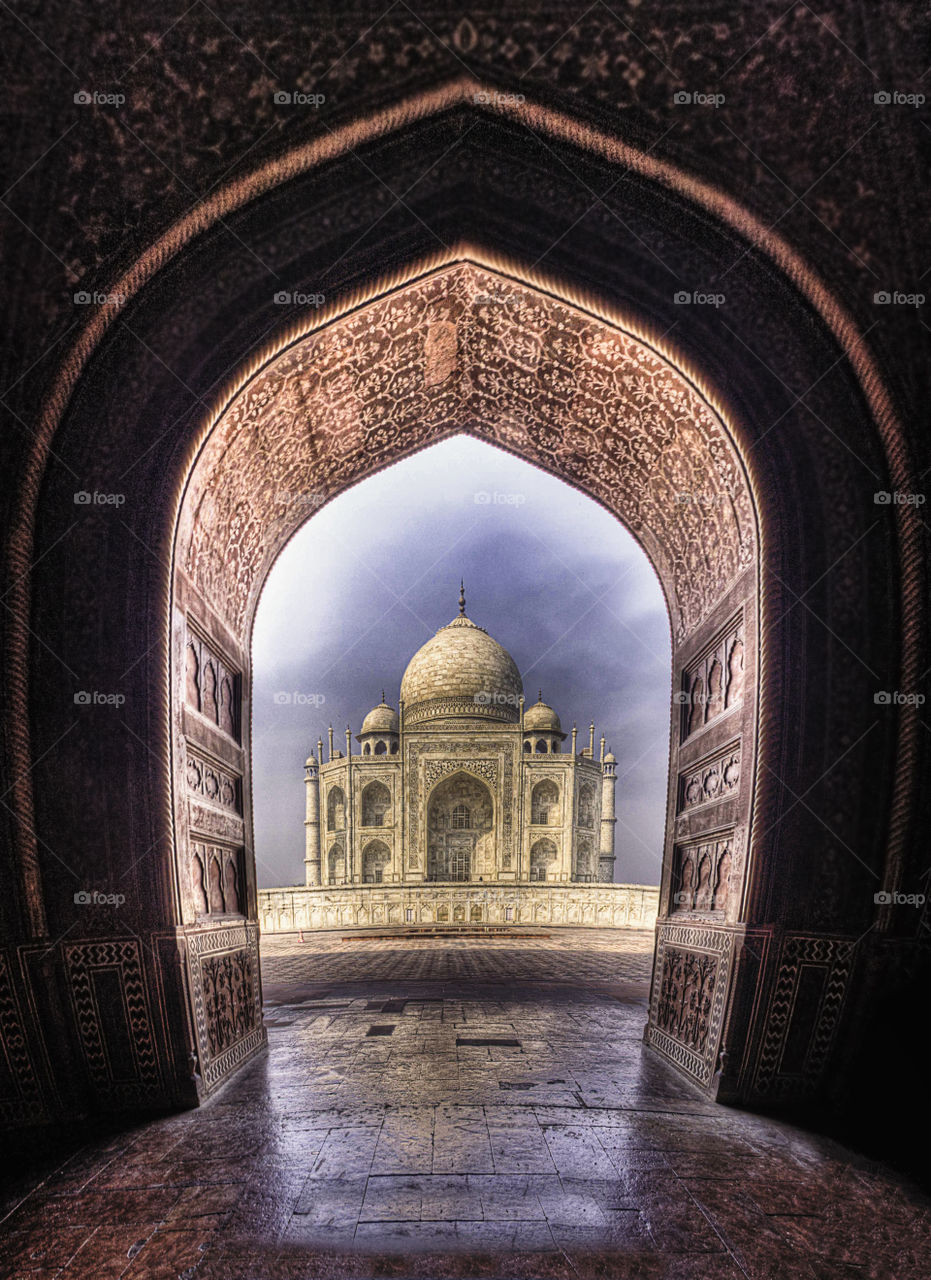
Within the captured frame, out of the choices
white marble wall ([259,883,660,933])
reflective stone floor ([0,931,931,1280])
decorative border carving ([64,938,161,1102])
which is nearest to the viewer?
reflective stone floor ([0,931,931,1280])

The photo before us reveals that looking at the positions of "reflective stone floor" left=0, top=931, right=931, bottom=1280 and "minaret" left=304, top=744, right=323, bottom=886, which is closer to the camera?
"reflective stone floor" left=0, top=931, right=931, bottom=1280

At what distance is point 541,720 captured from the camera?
26422 millimetres

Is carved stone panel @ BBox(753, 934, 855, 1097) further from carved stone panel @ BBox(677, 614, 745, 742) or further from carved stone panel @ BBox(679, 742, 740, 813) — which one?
carved stone panel @ BBox(677, 614, 745, 742)

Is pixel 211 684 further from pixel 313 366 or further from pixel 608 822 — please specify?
pixel 608 822

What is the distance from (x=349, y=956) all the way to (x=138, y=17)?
976 cm

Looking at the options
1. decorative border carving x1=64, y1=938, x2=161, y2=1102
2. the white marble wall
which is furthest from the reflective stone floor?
the white marble wall

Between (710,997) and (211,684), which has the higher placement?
(211,684)

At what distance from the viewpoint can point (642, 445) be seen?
4.15 meters

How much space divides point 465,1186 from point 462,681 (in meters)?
23.1

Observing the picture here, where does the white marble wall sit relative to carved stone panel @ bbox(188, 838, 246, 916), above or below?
below

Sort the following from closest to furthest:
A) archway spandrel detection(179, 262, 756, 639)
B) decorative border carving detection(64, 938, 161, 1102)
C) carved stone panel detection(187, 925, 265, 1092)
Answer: decorative border carving detection(64, 938, 161, 1102)
carved stone panel detection(187, 925, 265, 1092)
archway spandrel detection(179, 262, 756, 639)

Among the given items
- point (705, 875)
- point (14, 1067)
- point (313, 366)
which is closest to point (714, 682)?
point (705, 875)

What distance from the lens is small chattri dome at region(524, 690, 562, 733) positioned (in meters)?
26.2

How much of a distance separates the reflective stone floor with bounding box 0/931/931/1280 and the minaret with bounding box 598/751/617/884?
22.2 meters
